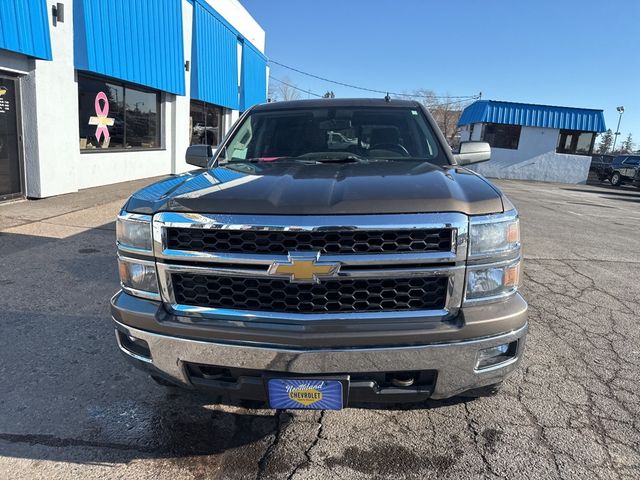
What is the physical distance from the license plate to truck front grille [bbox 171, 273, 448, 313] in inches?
12.4

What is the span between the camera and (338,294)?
203 centimetres

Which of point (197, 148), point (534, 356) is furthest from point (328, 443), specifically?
point (197, 148)

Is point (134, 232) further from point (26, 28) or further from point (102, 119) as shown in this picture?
point (102, 119)

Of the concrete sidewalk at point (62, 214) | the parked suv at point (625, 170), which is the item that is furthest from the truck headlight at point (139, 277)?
the parked suv at point (625, 170)

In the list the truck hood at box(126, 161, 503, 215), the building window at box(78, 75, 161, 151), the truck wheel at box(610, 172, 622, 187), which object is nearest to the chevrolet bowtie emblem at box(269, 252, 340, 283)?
the truck hood at box(126, 161, 503, 215)

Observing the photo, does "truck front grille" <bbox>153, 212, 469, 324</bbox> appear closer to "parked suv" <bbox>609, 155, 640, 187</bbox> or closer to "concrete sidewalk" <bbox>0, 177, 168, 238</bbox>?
"concrete sidewalk" <bbox>0, 177, 168, 238</bbox>

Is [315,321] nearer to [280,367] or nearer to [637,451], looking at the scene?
[280,367]

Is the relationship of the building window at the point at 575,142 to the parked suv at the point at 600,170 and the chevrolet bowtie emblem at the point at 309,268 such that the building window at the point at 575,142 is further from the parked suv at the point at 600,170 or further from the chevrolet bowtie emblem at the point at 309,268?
the chevrolet bowtie emblem at the point at 309,268

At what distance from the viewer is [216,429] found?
100 inches

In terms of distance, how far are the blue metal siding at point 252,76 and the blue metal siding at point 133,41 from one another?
8474 millimetres

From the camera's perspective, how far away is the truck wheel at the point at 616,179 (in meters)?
27.7

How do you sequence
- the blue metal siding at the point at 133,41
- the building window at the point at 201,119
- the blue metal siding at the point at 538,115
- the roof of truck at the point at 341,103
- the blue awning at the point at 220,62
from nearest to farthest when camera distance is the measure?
the roof of truck at the point at 341,103 → the blue metal siding at the point at 133,41 → the blue awning at the point at 220,62 → the building window at the point at 201,119 → the blue metal siding at the point at 538,115

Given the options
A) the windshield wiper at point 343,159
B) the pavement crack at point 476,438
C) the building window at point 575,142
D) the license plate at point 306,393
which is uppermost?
the building window at point 575,142

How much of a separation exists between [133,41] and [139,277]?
1179cm
